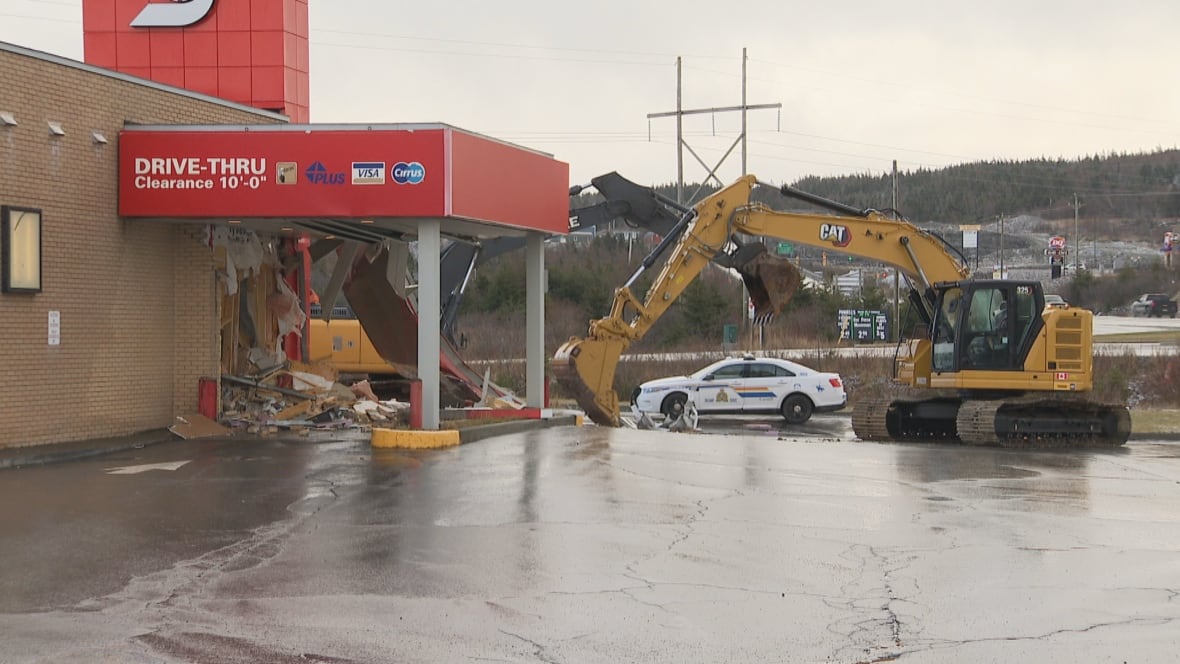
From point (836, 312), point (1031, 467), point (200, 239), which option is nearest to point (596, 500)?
point (1031, 467)

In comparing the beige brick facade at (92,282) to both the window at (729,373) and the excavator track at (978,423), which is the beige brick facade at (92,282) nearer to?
the excavator track at (978,423)

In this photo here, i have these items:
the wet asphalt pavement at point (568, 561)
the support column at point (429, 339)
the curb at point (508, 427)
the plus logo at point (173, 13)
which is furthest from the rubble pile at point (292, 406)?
A: the plus logo at point (173, 13)

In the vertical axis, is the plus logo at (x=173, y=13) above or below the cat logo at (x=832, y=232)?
above

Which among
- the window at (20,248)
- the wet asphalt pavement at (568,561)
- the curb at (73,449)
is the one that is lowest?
the wet asphalt pavement at (568,561)

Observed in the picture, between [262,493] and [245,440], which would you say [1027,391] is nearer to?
[245,440]

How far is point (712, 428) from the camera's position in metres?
30.5

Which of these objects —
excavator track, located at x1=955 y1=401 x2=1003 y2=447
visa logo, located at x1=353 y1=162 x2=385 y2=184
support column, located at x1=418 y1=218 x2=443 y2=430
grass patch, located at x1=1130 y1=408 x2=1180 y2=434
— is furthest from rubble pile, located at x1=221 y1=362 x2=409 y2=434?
grass patch, located at x1=1130 y1=408 x2=1180 y2=434

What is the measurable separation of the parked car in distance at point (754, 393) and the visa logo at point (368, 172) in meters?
16.3

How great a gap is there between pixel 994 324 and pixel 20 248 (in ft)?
52.2

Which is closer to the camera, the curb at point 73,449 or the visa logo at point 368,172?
the curb at point 73,449

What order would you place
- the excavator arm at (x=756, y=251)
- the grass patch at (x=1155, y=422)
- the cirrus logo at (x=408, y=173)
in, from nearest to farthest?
1. the cirrus logo at (x=408, y=173)
2. the excavator arm at (x=756, y=251)
3. the grass patch at (x=1155, y=422)

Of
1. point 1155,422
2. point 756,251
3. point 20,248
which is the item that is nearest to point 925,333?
point 756,251

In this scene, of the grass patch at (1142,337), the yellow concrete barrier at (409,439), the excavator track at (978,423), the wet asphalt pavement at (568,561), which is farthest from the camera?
the grass patch at (1142,337)

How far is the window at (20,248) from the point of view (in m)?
16.2
